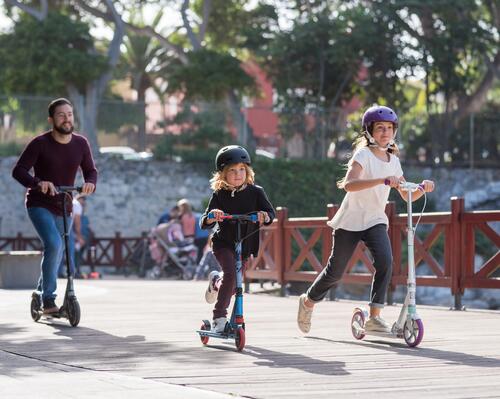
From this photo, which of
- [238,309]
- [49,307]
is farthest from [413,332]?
[49,307]

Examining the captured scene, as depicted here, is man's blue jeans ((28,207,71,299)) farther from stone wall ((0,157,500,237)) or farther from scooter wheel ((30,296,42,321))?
stone wall ((0,157,500,237))

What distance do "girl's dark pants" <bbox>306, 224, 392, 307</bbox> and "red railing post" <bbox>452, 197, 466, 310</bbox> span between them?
→ 454 cm

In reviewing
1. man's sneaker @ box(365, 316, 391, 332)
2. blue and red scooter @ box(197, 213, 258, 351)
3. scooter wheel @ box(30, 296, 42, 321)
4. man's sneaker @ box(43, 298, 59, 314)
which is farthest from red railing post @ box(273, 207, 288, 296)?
blue and red scooter @ box(197, 213, 258, 351)

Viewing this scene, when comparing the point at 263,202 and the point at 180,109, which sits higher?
the point at 180,109

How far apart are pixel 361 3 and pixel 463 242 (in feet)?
77.2

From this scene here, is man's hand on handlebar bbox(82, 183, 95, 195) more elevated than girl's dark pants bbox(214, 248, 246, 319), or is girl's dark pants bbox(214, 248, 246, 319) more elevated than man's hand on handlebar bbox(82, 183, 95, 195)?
man's hand on handlebar bbox(82, 183, 95, 195)

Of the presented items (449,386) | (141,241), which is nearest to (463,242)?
(449,386)

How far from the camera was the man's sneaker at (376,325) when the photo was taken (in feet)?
31.0

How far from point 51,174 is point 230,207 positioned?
6.65ft

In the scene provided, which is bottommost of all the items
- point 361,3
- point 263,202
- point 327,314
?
point 327,314

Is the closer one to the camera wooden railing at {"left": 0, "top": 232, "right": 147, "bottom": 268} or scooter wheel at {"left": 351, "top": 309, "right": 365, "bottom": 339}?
scooter wheel at {"left": 351, "top": 309, "right": 365, "bottom": 339}

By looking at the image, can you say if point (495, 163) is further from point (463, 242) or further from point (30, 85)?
point (463, 242)

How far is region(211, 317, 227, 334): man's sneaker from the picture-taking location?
896cm

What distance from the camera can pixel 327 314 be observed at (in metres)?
12.7
